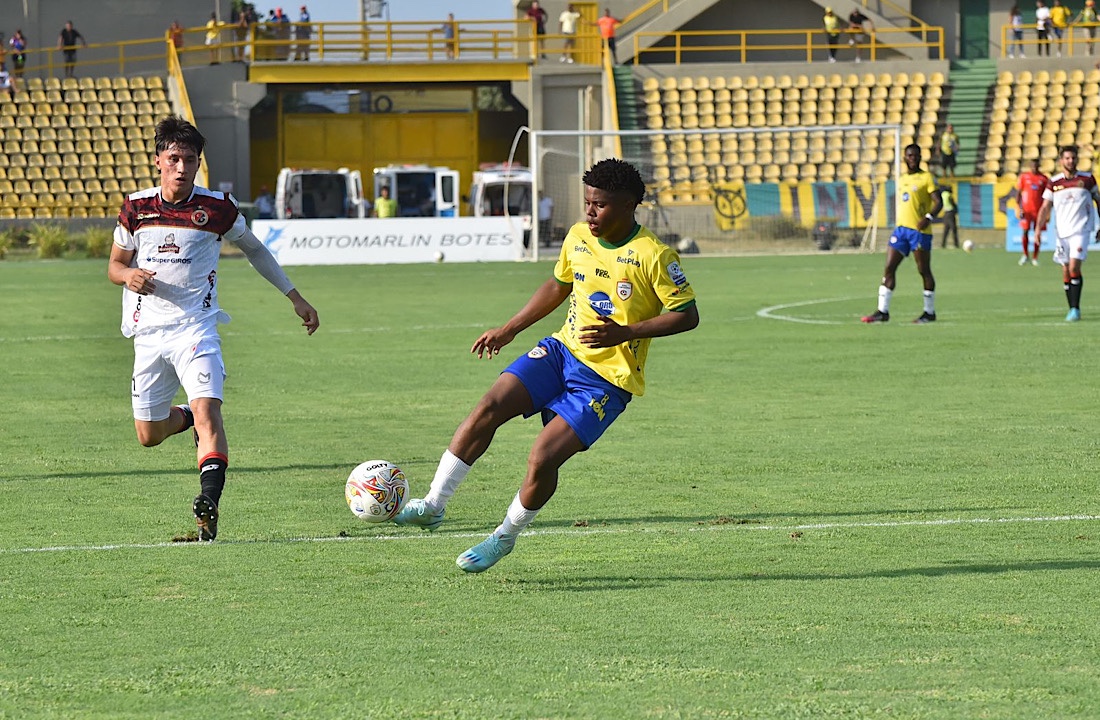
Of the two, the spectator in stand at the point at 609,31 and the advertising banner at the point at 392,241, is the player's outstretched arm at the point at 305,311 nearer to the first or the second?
the advertising banner at the point at 392,241

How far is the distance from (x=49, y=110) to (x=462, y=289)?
25.3 metres

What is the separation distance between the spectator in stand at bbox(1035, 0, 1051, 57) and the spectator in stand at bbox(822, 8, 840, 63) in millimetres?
5990

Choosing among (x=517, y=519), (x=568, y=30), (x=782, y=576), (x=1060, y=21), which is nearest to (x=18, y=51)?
(x=568, y=30)

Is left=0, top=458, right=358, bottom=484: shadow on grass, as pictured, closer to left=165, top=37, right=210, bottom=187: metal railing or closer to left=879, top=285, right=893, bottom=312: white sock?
left=879, top=285, right=893, bottom=312: white sock

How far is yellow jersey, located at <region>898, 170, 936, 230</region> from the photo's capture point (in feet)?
63.7

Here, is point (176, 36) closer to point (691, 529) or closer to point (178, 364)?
point (178, 364)

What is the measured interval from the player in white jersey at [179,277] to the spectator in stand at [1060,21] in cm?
4442

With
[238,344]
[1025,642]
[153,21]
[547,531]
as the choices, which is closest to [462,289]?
[238,344]

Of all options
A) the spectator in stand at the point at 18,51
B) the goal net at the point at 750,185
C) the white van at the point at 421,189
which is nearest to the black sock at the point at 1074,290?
the goal net at the point at 750,185

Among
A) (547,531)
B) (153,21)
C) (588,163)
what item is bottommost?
(547,531)

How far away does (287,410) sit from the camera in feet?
43.5

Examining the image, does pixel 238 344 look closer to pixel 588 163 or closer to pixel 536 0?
pixel 588 163

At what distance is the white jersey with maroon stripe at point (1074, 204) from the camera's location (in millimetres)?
19469

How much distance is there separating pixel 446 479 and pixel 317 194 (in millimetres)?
40744
